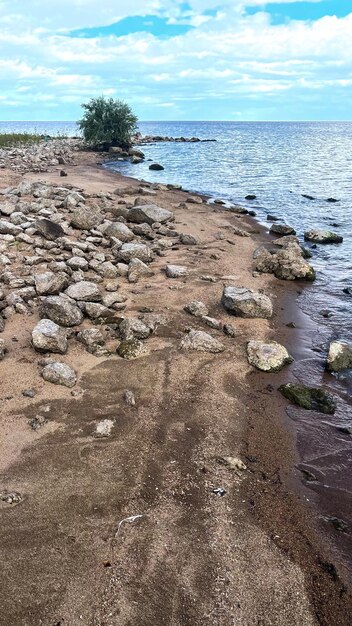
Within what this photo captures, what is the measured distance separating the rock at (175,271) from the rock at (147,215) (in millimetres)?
6169

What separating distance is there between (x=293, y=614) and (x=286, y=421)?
323cm

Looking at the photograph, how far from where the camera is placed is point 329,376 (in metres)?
8.45

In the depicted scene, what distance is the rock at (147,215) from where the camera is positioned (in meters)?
18.4

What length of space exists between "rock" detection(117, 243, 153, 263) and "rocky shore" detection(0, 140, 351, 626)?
2.02ft

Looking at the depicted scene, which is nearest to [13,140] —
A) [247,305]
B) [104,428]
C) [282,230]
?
[282,230]

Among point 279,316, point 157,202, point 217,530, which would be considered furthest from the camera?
point 157,202

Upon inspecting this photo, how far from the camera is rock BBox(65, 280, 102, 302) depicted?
956 cm

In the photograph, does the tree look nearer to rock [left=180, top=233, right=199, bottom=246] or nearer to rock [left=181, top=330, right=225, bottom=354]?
rock [left=180, top=233, right=199, bottom=246]

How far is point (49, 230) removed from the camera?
1384 cm

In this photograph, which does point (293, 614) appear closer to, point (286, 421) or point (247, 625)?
point (247, 625)

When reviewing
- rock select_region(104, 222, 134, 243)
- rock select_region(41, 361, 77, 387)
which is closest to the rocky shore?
rock select_region(41, 361, 77, 387)

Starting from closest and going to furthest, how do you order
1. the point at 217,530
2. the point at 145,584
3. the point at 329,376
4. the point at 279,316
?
the point at 145,584 < the point at 217,530 < the point at 329,376 < the point at 279,316

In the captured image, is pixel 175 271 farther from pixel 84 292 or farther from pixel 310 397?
pixel 310 397

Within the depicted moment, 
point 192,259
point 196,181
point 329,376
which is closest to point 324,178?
point 196,181
